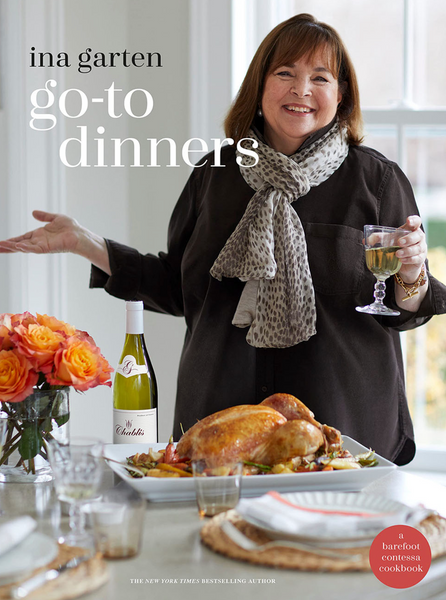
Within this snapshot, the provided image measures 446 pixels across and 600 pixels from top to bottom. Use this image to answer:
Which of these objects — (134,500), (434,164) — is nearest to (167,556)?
(134,500)

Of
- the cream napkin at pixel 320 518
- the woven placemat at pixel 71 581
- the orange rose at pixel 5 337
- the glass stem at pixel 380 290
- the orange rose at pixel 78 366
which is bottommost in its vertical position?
the woven placemat at pixel 71 581

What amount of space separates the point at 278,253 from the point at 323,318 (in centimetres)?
19

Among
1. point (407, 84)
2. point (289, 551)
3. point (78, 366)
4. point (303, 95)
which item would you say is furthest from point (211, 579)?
point (407, 84)

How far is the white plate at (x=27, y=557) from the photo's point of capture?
2.15 ft

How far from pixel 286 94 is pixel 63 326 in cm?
86

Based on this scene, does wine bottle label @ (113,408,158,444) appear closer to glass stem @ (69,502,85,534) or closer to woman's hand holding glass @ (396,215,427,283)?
glass stem @ (69,502,85,534)

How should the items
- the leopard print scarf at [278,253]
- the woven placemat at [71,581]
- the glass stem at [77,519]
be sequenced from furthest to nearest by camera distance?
the leopard print scarf at [278,253] → the glass stem at [77,519] → the woven placemat at [71,581]

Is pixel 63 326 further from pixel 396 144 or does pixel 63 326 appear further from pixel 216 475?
pixel 396 144

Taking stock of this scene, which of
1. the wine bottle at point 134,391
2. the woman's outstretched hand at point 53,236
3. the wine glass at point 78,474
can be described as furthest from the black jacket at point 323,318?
the wine glass at point 78,474

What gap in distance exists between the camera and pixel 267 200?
1.64 meters

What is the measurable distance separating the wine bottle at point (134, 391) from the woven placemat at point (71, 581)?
0.44 m

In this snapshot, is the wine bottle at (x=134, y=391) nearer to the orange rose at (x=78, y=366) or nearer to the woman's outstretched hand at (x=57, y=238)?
the orange rose at (x=78, y=366)

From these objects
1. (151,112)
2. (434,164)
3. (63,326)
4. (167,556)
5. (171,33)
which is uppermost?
(171,33)

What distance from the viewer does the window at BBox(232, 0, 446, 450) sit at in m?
2.24
